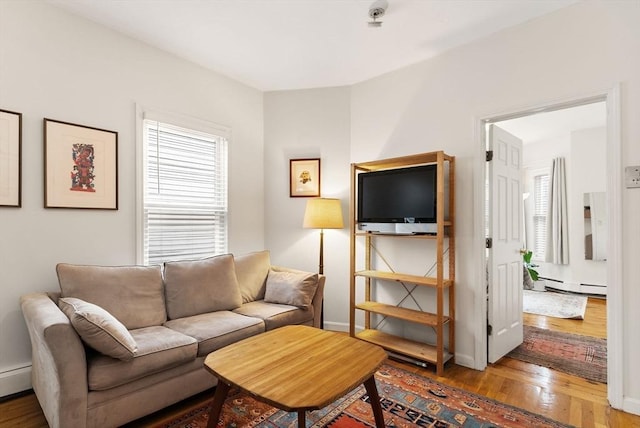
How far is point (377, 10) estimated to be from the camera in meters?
2.28

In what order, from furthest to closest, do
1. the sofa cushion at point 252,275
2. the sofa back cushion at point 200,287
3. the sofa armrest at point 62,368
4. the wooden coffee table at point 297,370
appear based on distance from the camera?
the sofa cushion at point 252,275 < the sofa back cushion at point 200,287 < the sofa armrest at point 62,368 < the wooden coffee table at point 297,370

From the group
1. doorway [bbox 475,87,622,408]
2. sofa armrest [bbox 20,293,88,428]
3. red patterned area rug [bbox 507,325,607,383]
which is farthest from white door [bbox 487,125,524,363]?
sofa armrest [bbox 20,293,88,428]

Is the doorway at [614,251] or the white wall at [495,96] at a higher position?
the white wall at [495,96]

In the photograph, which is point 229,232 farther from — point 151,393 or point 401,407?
point 401,407

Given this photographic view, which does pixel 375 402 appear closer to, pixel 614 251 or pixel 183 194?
pixel 614 251

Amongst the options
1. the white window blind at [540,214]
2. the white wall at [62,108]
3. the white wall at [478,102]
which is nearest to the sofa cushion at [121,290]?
the white wall at [62,108]

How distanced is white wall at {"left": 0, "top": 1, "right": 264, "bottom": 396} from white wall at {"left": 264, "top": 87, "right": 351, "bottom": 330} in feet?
3.26

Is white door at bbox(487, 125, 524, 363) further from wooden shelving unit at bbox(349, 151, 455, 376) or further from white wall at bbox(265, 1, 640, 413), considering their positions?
wooden shelving unit at bbox(349, 151, 455, 376)

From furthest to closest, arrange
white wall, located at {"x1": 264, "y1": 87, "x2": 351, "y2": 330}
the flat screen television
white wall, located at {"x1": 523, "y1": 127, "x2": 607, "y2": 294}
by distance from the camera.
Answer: white wall, located at {"x1": 523, "y1": 127, "x2": 607, "y2": 294}
white wall, located at {"x1": 264, "y1": 87, "x2": 351, "y2": 330}
the flat screen television

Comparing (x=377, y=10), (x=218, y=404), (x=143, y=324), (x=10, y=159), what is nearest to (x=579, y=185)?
(x=377, y=10)

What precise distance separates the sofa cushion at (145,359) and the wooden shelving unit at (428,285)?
161 cm

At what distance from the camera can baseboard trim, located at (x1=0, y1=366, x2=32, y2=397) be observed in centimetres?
213

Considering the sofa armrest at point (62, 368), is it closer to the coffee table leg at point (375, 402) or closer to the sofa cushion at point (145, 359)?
the sofa cushion at point (145, 359)

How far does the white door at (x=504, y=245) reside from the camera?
2.77 meters
